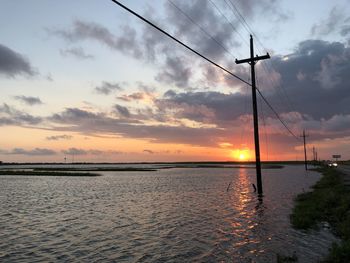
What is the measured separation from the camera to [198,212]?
2808 cm

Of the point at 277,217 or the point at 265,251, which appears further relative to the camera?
the point at 277,217

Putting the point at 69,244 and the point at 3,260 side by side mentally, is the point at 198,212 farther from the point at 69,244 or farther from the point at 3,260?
the point at 3,260

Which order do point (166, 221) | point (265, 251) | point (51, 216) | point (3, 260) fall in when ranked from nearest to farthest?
point (3, 260) → point (265, 251) → point (166, 221) → point (51, 216)

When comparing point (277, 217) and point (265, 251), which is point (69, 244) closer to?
point (265, 251)

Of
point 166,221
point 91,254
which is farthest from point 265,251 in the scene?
point 166,221

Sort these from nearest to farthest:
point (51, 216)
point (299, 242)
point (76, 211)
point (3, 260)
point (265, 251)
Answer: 1. point (3, 260)
2. point (265, 251)
3. point (299, 242)
4. point (51, 216)
5. point (76, 211)

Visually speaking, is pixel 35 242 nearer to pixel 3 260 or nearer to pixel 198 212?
pixel 3 260

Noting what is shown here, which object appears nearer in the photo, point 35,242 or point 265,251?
point 265,251

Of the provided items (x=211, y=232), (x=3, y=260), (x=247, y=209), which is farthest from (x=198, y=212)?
(x=3, y=260)

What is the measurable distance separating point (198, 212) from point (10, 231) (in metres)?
14.3

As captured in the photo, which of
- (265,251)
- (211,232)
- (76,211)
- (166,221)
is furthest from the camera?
(76,211)

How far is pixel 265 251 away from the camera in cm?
1558

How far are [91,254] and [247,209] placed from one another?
17718 mm

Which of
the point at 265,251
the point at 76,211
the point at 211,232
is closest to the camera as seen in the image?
the point at 265,251
